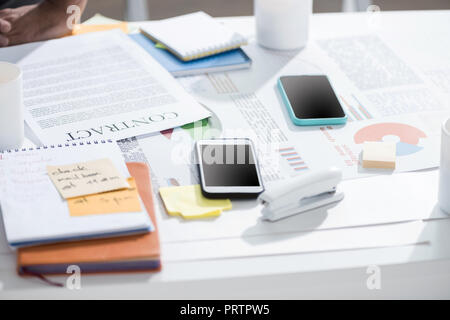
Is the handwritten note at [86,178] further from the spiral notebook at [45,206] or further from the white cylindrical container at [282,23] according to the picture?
the white cylindrical container at [282,23]

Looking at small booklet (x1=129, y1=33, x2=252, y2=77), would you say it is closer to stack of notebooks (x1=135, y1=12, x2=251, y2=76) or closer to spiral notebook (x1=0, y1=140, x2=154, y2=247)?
stack of notebooks (x1=135, y1=12, x2=251, y2=76)

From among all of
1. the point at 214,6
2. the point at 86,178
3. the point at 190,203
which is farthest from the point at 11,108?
the point at 214,6

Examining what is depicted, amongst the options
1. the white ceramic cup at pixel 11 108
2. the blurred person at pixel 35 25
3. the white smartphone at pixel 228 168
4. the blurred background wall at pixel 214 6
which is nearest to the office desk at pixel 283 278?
the white smartphone at pixel 228 168

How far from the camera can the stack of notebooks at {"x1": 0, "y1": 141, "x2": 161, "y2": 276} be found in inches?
27.4

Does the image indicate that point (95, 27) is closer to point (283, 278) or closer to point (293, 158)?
point (293, 158)

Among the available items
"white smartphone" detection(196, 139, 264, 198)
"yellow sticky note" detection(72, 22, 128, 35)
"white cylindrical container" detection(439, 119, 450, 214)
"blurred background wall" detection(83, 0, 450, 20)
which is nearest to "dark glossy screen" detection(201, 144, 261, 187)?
"white smartphone" detection(196, 139, 264, 198)

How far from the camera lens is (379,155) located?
0.89 m

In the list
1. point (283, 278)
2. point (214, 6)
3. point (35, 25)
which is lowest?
point (214, 6)

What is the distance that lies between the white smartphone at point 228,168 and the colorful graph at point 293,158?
52 millimetres

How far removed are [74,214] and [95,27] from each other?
653mm

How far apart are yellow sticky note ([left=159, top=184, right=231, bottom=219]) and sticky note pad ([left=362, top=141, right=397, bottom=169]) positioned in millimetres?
209

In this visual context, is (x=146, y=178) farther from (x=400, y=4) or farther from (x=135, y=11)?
(x=400, y=4)

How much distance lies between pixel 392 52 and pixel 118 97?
0.52 m

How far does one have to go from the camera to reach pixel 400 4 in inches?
111
